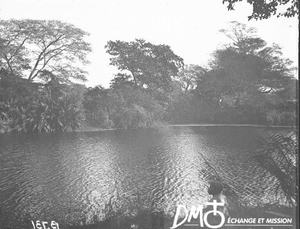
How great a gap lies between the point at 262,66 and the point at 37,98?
1539cm

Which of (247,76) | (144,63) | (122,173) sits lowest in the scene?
(122,173)

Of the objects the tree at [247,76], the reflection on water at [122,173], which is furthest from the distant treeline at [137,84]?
the reflection on water at [122,173]

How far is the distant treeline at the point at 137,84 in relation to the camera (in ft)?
30.2

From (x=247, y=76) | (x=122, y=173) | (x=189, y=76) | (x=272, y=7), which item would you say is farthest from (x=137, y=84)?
(x=272, y=7)

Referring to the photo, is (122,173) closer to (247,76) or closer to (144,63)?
(247,76)

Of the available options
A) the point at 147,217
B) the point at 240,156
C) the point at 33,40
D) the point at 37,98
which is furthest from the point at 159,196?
the point at 37,98

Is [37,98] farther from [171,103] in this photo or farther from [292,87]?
[292,87]

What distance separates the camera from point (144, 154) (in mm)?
12625

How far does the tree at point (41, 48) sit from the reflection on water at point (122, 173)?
446 centimetres

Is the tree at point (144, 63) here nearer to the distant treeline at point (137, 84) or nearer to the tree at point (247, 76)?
Result: the distant treeline at point (137, 84)

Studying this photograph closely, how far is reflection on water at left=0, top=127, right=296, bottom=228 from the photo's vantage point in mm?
7090

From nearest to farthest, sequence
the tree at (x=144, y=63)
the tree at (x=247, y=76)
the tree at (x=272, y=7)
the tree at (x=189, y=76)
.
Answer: the tree at (x=272, y=7) < the tree at (x=247, y=76) < the tree at (x=189, y=76) < the tree at (x=144, y=63)

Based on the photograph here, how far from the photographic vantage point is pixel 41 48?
15.6 metres

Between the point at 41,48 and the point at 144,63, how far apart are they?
674cm
